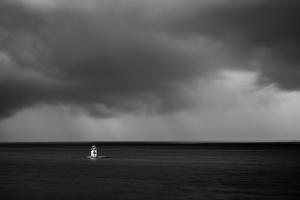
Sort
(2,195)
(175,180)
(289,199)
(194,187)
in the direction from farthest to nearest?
(175,180)
(194,187)
(2,195)
(289,199)

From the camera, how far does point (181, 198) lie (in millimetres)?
38688

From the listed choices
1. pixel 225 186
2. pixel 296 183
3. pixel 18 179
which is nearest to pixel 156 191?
pixel 225 186

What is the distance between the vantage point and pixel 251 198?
1518 inches

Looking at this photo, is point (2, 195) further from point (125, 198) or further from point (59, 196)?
point (125, 198)

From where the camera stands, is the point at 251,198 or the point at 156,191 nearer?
the point at 251,198

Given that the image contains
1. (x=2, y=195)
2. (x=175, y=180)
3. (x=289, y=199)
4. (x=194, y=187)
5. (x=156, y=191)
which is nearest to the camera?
(x=289, y=199)

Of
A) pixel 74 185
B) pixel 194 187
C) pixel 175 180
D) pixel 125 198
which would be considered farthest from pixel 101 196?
pixel 175 180

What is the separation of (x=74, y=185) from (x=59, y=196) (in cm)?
924

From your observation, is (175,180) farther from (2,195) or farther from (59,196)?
(2,195)

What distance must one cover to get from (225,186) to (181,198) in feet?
38.1

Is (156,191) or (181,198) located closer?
(181,198)

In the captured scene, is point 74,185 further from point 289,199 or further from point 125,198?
point 289,199

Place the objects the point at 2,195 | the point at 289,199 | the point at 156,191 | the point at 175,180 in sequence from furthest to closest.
→ 1. the point at 175,180
2. the point at 156,191
3. the point at 2,195
4. the point at 289,199

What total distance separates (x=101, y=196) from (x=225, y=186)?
57.9 feet
